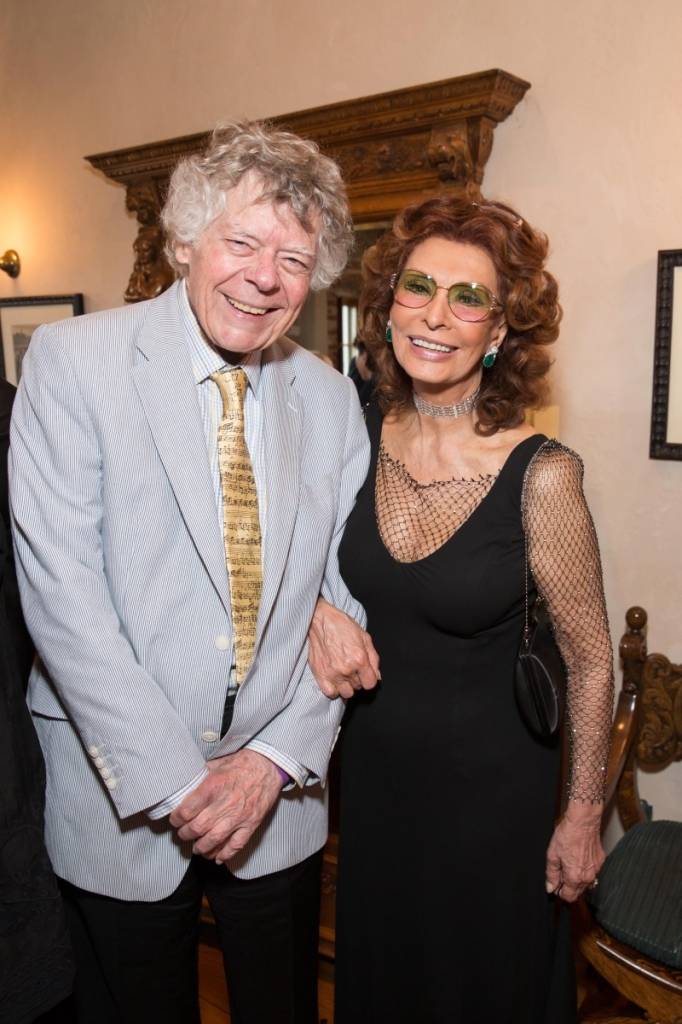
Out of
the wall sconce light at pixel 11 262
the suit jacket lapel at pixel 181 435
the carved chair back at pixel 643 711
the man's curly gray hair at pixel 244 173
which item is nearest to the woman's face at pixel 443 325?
the man's curly gray hair at pixel 244 173

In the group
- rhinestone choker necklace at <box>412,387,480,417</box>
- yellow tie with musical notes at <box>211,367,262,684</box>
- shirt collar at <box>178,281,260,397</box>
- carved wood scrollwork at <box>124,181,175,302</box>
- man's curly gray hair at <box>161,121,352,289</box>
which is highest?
carved wood scrollwork at <box>124,181,175,302</box>

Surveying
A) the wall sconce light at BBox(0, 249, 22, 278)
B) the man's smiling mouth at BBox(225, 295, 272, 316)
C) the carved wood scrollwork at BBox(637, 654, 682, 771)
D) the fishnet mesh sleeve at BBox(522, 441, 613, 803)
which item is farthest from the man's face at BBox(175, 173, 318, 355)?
the wall sconce light at BBox(0, 249, 22, 278)

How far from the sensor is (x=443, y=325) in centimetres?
173

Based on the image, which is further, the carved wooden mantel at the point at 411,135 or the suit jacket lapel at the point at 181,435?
the carved wooden mantel at the point at 411,135

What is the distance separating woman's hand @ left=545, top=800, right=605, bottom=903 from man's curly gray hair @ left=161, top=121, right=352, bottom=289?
122 cm

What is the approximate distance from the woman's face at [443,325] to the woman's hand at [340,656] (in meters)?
0.49

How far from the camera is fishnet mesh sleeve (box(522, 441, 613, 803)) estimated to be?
1712mm

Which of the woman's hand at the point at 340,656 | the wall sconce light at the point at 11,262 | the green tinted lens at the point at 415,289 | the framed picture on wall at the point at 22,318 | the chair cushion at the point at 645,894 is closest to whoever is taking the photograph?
the woman's hand at the point at 340,656

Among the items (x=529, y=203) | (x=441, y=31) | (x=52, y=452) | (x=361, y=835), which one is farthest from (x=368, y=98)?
(x=361, y=835)

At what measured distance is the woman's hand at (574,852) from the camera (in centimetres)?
183

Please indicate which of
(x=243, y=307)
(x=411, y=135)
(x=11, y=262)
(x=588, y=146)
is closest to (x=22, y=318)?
(x=11, y=262)

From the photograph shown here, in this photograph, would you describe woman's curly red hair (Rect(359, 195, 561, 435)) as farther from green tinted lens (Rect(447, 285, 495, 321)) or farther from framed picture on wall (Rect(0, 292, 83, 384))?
framed picture on wall (Rect(0, 292, 83, 384))

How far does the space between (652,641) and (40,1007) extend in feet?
6.29
